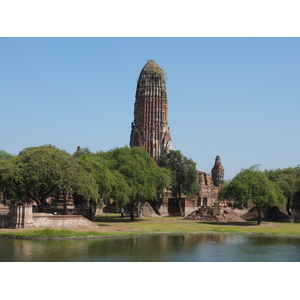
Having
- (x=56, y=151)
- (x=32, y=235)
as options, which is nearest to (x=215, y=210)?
(x=56, y=151)

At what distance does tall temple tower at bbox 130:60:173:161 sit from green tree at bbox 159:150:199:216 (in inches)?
357

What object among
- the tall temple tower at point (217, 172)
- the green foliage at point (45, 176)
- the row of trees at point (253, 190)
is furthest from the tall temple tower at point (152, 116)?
the tall temple tower at point (217, 172)

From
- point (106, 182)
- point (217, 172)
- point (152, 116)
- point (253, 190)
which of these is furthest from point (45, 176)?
point (217, 172)

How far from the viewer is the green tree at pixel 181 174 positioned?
228 ft

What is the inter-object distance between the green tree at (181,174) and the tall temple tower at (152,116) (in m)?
9.07

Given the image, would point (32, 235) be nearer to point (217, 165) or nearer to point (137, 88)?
point (137, 88)

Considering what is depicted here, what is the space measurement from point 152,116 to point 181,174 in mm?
18035

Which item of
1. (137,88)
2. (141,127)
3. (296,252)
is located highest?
(137,88)

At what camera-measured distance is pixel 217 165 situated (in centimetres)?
13238

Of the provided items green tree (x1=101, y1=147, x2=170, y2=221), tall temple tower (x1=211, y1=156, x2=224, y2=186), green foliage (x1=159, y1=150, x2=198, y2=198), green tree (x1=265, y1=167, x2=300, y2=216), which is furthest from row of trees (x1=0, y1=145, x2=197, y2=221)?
tall temple tower (x1=211, y1=156, x2=224, y2=186)

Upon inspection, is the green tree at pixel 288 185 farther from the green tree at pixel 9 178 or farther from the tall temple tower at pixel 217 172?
the tall temple tower at pixel 217 172

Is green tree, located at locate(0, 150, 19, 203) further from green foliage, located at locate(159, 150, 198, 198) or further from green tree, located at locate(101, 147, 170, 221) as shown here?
green foliage, located at locate(159, 150, 198, 198)

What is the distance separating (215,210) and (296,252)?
30784 mm

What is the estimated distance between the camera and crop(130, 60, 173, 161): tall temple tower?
273ft
